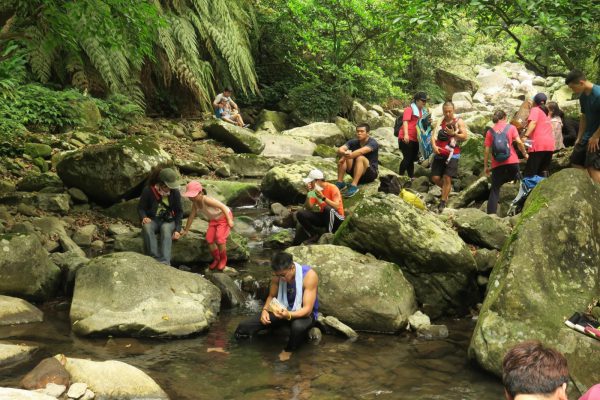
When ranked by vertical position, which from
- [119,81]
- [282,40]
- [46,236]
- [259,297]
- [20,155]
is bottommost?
[259,297]

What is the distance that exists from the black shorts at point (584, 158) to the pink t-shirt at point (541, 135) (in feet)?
7.06

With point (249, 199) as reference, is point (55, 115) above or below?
above

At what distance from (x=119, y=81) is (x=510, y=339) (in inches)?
470

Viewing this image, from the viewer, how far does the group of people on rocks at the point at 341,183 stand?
5.90 m

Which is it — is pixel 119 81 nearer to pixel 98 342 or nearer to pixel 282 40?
pixel 282 40

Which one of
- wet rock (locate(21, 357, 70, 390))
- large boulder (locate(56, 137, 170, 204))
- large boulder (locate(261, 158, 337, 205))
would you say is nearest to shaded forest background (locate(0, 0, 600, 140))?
large boulder (locate(56, 137, 170, 204))

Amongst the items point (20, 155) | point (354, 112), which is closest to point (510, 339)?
point (20, 155)

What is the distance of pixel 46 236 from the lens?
8000 millimetres

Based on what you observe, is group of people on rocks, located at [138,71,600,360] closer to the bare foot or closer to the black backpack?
the bare foot

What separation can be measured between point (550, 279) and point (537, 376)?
3771mm

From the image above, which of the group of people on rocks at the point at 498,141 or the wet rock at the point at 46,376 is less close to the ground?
the group of people on rocks at the point at 498,141

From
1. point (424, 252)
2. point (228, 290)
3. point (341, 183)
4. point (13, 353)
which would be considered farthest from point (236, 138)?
point (13, 353)

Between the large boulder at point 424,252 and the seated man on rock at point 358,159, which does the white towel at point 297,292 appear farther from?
the seated man on rock at point 358,159

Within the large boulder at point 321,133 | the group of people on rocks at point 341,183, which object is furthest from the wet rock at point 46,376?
the large boulder at point 321,133
